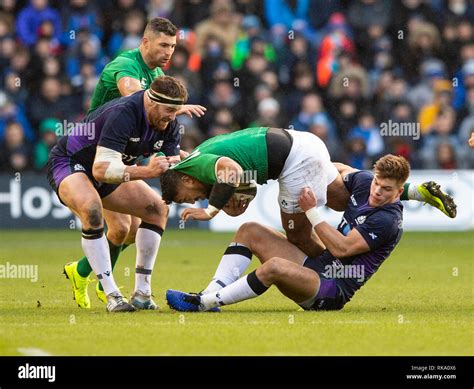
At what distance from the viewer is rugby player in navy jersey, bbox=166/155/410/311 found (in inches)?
396

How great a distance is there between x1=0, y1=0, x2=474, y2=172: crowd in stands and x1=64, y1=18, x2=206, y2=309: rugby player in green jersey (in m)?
9.15

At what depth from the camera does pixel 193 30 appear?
893 inches

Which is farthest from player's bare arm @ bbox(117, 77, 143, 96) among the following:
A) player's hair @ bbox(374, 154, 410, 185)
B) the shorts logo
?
player's hair @ bbox(374, 154, 410, 185)

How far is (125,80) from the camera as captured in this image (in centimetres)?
1117

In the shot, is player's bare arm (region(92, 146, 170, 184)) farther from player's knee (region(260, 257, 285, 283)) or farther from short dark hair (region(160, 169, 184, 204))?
player's knee (region(260, 257, 285, 283))

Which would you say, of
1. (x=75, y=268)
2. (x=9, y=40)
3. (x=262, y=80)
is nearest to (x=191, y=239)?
(x=262, y=80)

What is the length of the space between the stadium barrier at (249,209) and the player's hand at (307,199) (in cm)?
1001

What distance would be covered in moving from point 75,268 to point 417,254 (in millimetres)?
7126

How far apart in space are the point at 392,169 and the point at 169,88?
78.1 inches

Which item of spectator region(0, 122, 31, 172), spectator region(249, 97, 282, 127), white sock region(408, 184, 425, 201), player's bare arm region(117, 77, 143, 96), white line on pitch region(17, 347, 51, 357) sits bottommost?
white line on pitch region(17, 347, 51, 357)

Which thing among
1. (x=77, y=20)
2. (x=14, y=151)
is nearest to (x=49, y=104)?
(x=14, y=151)

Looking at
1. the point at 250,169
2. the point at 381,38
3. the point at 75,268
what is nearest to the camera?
the point at 250,169

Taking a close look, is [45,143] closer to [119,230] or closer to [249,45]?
[249,45]
